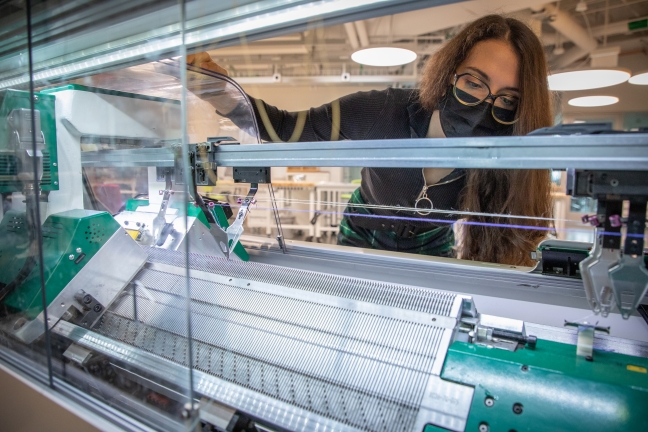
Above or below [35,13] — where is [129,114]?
below

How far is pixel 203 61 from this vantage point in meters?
1.63

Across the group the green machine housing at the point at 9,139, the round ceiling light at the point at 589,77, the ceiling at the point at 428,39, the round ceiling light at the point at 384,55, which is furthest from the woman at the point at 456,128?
the round ceiling light at the point at 384,55

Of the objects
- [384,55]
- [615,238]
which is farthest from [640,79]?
[615,238]

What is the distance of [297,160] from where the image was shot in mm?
1142

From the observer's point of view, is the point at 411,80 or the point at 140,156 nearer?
the point at 140,156

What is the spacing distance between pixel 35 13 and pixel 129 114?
52cm

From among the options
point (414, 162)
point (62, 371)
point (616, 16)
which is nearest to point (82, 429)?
point (62, 371)

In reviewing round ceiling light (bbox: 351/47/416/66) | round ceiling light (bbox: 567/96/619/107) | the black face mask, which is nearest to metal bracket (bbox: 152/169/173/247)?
the black face mask

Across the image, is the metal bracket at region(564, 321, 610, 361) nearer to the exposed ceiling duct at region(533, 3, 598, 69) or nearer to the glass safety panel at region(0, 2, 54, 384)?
the glass safety panel at region(0, 2, 54, 384)

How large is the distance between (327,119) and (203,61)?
2.18 ft

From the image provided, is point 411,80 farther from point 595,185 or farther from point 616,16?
point 595,185

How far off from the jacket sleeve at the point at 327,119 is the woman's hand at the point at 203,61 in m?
0.24

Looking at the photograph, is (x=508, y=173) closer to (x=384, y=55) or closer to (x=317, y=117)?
(x=317, y=117)

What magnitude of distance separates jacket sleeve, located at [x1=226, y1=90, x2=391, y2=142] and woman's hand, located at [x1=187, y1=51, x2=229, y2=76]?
24 cm
